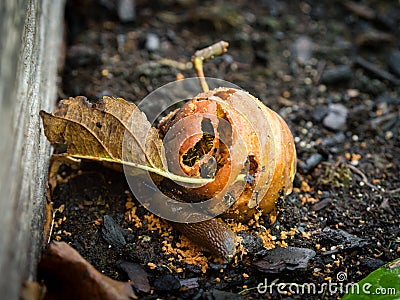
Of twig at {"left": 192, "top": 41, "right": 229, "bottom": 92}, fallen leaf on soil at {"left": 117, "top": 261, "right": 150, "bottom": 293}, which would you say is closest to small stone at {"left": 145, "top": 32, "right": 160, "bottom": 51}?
twig at {"left": 192, "top": 41, "right": 229, "bottom": 92}

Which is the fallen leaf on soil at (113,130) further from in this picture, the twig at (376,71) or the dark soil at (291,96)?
the twig at (376,71)

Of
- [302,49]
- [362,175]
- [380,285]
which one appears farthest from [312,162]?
[302,49]

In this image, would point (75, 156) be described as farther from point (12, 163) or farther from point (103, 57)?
point (103, 57)

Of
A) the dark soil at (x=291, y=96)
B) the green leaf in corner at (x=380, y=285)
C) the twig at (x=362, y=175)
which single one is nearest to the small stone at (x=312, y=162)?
the dark soil at (x=291, y=96)

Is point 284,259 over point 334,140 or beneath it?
over

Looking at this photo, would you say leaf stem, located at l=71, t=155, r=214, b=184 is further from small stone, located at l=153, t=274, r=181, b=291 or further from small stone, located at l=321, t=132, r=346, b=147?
small stone, located at l=321, t=132, r=346, b=147

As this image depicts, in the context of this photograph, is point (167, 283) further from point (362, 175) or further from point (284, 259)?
point (362, 175)
